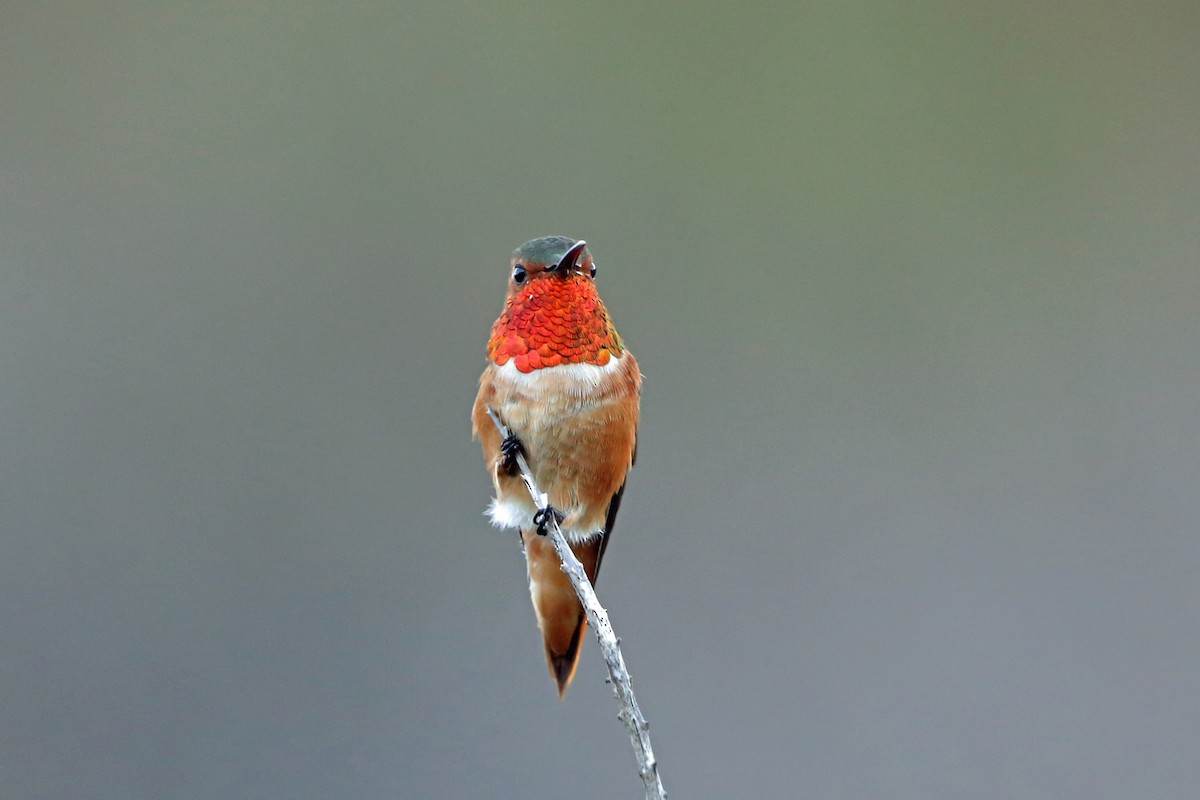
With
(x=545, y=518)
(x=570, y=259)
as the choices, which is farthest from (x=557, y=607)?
(x=570, y=259)

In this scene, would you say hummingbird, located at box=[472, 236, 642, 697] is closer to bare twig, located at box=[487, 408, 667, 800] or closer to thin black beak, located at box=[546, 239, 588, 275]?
thin black beak, located at box=[546, 239, 588, 275]

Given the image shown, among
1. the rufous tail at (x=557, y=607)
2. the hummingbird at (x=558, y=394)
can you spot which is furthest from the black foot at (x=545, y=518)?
the rufous tail at (x=557, y=607)

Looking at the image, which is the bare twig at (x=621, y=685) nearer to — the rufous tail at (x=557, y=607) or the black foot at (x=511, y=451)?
the black foot at (x=511, y=451)

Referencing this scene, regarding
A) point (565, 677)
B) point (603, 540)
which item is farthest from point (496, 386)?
point (565, 677)

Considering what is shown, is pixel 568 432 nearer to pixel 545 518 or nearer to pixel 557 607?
pixel 545 518

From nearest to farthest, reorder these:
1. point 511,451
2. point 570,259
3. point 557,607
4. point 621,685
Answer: point 621,685 → point 570,259 → point 511,451 → point 557,607

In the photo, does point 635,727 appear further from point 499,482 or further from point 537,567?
point 537,567
